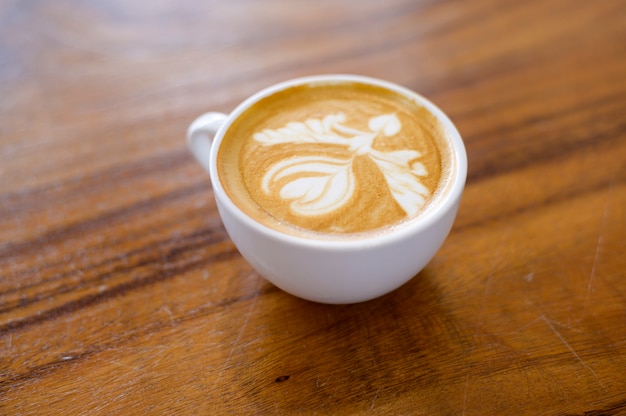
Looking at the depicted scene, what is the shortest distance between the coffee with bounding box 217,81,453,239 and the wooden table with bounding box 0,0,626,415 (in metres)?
0.15

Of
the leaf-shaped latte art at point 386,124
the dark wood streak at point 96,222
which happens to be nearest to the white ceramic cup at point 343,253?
the leaf-shaped latte art at point 386,124

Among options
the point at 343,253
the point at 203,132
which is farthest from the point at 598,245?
the point at 203,132

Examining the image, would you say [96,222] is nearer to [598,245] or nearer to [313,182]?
[313,182]

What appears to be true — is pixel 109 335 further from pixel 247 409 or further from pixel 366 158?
pixel 366 158

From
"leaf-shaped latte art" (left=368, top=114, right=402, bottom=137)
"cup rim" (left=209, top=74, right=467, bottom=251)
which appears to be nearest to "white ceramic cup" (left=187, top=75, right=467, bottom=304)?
A: "cup rim" (left=209, top=74, right=467, bottom=251)

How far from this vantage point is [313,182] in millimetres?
682

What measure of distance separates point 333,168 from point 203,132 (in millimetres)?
215

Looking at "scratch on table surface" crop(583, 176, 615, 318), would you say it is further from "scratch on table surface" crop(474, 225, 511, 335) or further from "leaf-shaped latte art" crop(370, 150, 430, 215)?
"leaf-shaped latte art" crop(370, 150, 430, 215)

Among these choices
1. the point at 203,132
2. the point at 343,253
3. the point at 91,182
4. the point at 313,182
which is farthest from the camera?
the point at 91,182

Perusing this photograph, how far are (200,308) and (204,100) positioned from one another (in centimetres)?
52

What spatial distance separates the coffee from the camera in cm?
64

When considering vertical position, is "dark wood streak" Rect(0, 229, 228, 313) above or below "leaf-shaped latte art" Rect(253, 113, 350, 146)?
below

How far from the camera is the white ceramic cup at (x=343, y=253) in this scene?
1.91ft

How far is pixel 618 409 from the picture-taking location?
0.60 metres
